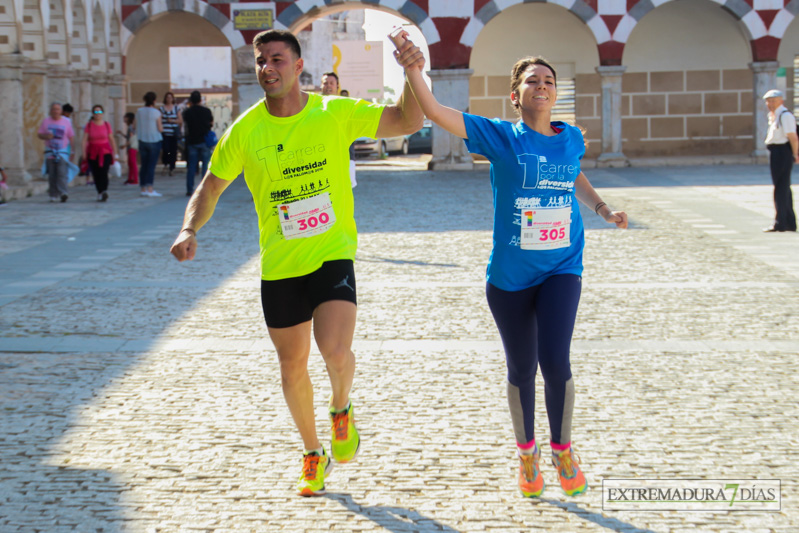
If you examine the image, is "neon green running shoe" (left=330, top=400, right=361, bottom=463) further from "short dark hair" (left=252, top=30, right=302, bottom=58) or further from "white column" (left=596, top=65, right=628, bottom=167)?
"white column" (left=596, top=65, right=628, bottom=167)

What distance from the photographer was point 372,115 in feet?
13.7

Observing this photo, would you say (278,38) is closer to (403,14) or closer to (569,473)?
(569,473)

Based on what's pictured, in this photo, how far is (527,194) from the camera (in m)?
4.13

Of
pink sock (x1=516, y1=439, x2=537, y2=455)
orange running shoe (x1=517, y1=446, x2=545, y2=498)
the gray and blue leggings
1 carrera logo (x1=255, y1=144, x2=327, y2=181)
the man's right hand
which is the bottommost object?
orange running shoe (x1=517, y1=446, x2=545, y2=498)

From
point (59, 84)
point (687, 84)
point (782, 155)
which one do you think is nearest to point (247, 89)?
point (59, 84)

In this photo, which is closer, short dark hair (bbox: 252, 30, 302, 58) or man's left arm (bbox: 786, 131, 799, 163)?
short dark hair (bbox: 252, 30, 302, 58)

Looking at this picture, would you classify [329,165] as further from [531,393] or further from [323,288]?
[531,393]

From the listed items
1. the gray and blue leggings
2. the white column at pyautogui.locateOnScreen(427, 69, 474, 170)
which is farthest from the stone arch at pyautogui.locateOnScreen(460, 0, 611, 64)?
the gray and blue leggings

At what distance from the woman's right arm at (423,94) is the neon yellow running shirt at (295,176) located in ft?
0.89

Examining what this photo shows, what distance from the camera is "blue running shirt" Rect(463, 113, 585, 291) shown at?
410cm

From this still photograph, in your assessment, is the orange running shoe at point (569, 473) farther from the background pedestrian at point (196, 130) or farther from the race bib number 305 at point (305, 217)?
the background pedestrian at point (196, 130)

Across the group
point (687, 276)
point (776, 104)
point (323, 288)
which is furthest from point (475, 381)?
point (776, 104)

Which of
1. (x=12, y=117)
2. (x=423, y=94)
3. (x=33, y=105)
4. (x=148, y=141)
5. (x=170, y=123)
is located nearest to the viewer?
(x=423, y=94)

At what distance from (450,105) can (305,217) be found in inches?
857
